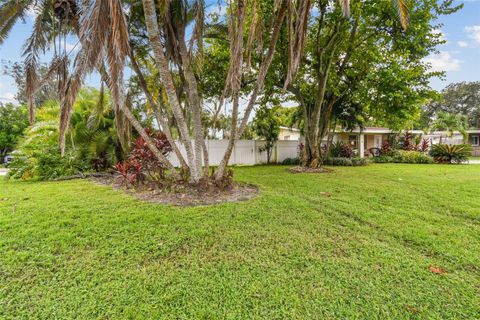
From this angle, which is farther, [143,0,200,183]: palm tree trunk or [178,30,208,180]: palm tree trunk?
[178,30,208,180]: palm tree trunk

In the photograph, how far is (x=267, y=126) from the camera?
13.4 meters

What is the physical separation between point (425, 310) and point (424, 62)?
10679 millimetres

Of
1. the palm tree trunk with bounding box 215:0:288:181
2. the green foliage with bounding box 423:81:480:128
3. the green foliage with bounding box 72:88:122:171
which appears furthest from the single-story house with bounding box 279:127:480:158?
the green foliage with bounding box 423:81:480:128

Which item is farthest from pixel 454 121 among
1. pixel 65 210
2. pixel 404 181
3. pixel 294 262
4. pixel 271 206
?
pixel 65 210

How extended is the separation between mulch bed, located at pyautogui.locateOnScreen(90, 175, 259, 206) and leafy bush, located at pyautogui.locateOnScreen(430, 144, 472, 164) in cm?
1325

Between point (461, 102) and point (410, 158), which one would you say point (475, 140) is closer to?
point (461, 102)

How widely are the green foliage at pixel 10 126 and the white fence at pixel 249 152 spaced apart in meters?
13.0

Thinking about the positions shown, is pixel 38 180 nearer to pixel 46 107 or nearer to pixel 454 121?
pixel 46 107

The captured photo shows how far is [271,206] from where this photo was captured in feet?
14.6

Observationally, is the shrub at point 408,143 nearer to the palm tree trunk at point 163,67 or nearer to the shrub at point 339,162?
the shrub at point 339,162

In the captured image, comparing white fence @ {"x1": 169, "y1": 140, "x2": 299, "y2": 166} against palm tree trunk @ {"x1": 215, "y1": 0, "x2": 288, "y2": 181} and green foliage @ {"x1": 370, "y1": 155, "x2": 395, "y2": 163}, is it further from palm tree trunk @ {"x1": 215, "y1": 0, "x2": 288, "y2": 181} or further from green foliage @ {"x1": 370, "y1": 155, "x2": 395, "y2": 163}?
palm tree trunk @ {"x1": 215, "y1": 0, "x2": 288, "y2": 181}

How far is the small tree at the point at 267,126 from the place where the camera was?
12867 mm

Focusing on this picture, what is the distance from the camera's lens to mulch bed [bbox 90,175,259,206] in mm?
4746

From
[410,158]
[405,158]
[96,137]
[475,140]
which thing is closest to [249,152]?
[96,137]
